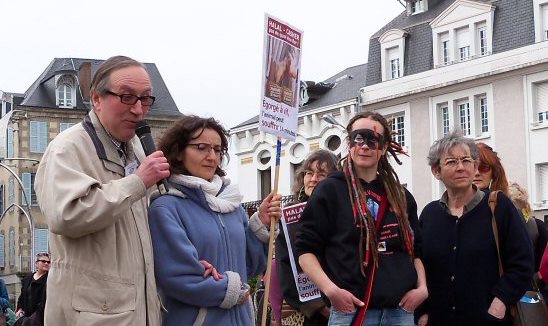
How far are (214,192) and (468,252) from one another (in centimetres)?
192

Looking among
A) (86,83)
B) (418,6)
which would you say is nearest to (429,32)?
(418,6)

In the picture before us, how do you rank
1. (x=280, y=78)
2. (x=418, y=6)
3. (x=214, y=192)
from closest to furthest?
(x=214, y=192) → (x=280, y=78) → (x=418, y=6)

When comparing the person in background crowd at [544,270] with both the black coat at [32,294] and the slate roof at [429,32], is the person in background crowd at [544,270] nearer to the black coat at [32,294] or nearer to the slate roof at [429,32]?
the black coat at [32,294]

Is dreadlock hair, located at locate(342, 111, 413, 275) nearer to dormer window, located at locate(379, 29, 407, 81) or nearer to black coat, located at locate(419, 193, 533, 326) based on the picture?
black coat, located at locate(419, 193, 533, 326)

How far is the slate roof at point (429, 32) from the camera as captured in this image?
141ft

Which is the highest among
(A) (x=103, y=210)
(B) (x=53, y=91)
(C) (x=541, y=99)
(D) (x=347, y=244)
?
(B) (x=53, y=91)

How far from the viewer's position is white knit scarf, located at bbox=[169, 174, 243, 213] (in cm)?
579

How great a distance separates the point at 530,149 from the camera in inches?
1642

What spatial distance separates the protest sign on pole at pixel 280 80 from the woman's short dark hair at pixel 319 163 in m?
0.83

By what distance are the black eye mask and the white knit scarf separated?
0.99 m

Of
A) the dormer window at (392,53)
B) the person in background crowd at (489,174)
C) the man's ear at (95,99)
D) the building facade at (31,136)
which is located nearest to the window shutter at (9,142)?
the building facade at (31,136)

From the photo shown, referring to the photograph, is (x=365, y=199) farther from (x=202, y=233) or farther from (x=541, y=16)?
(x=541, y=16)

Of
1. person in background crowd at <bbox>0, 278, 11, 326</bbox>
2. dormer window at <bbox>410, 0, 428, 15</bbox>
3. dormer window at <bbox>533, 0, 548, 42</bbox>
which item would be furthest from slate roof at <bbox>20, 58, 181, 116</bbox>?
person in background crowd at <bbox>0, 278, 11, 326</bbox>

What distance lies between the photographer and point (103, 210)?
483 cm
